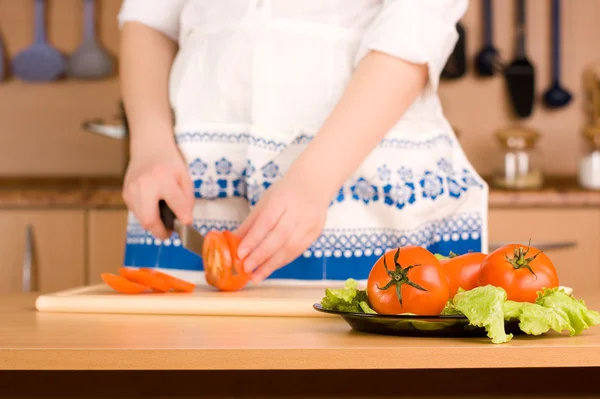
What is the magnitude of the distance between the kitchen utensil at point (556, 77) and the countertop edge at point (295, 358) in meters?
2.22

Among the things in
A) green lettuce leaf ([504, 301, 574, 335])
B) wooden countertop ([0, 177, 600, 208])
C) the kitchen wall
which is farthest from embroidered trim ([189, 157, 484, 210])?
the kitchen wall

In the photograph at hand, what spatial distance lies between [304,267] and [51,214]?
1.25 metres

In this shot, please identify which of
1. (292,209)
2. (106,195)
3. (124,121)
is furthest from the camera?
(124,121)

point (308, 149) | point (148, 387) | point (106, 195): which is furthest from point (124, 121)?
point (148, 387)

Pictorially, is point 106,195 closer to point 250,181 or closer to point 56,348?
point 250,181

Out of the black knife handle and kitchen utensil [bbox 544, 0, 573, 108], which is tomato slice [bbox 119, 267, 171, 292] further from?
kitchen utensil [bbox 544, 0, 573, 108]

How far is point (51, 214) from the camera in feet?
7.58

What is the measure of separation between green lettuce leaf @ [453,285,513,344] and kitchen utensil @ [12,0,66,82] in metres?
2.32

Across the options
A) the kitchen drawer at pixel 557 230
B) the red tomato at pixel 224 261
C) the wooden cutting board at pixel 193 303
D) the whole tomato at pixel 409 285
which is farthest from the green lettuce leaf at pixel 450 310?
the kitchen drawer at pixel 557 230

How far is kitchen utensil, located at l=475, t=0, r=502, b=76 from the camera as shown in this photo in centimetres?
279

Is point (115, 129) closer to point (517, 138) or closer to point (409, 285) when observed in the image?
point (517, 138)

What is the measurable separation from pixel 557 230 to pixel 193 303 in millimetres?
1585

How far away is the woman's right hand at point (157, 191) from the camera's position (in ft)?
3.81

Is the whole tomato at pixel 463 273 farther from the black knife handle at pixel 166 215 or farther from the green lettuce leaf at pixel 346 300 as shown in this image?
the black knife handle at pixel 166 215
